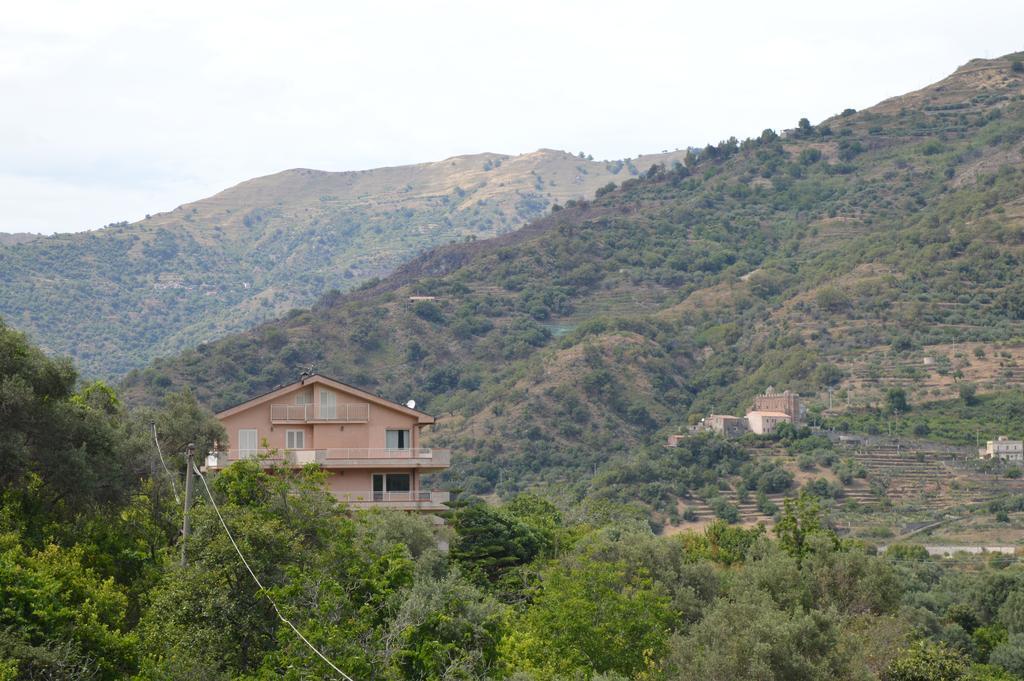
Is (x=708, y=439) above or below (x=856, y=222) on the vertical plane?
below

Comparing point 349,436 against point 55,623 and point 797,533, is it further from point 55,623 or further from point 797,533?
point 55,623

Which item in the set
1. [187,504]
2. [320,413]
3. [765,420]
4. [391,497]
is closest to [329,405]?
[320,413]

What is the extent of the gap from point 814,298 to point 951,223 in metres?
17.8

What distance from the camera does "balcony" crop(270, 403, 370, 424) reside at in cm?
6003

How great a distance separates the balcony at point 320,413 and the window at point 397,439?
1.07 meters

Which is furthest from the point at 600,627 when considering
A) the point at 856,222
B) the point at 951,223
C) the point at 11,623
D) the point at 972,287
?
the point at 856,222

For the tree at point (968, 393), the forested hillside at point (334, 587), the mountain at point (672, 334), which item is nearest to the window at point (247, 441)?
the forested hillside at point (334, 587)

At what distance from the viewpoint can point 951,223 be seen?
549 ft

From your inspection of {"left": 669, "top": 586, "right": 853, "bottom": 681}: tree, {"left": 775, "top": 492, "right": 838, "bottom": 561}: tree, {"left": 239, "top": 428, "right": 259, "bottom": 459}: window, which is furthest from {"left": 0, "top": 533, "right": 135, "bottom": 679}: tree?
{"left": 775, "top": 492, "right": 838, "bottom": 561}: tree

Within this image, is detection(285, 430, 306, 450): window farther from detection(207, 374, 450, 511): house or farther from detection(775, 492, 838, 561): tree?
detection(775, 492, 838, 561): tree

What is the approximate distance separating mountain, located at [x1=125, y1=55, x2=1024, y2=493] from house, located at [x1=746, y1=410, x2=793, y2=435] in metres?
4.50

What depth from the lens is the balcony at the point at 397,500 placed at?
58125mm

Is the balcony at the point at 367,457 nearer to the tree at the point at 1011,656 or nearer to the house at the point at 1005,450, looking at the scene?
the tree at the point at 1011,656

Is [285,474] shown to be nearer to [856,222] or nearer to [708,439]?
[708,439]
